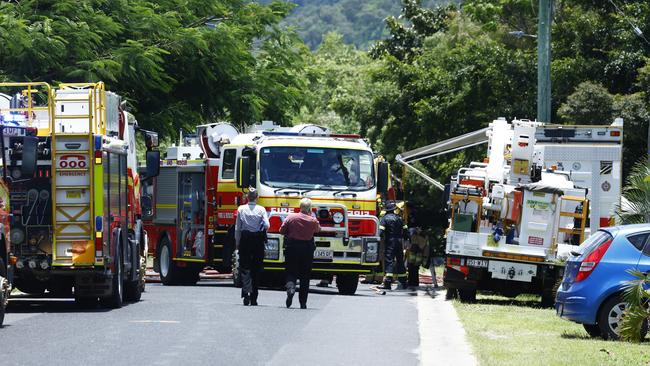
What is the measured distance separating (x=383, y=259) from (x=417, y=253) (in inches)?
67.0

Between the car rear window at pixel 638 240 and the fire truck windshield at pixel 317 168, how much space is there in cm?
896

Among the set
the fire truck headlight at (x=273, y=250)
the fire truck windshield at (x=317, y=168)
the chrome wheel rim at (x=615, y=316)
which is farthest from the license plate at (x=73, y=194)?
the chrome wheel rim at (x=615, y=316)

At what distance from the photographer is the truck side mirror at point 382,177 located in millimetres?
25234

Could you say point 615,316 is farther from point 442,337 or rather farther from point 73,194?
point 73,194

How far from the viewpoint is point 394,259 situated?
2797 centimetres

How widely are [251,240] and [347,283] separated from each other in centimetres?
547

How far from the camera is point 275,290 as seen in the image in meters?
26.4

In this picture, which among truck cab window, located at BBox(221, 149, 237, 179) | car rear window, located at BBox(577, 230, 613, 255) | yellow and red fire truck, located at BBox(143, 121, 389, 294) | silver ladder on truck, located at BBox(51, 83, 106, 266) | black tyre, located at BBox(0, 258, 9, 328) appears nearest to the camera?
black tyre, located at BBox(0, 258, 9, 328)

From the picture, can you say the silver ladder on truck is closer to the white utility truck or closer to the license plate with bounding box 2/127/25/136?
the license plate with bounding box 2/127/25/136

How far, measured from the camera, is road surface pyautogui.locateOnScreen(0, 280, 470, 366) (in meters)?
13.5

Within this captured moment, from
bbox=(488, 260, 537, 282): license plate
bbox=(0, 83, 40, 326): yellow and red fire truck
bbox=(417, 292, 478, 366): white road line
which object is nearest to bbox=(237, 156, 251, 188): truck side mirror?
bbox=(417, 292, 478, 366): white road line

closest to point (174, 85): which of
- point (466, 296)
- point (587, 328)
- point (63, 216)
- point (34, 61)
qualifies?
point (34, 61)

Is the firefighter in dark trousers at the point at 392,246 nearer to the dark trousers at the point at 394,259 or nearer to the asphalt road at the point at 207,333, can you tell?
the dark trousers at the point at 394,259

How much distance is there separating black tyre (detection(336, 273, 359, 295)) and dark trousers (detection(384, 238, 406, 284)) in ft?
6.71
